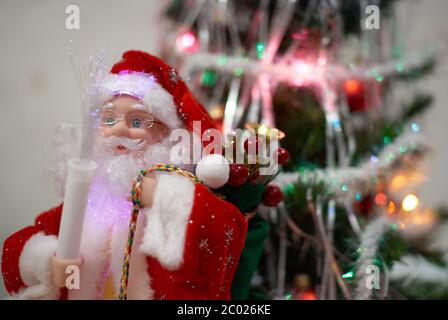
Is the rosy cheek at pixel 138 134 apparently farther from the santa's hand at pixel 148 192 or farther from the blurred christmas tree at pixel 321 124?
the blurred christmas tree at pixel 321 124

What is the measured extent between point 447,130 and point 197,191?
126 cm

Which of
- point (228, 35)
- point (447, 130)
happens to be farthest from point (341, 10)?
point (447, 130)

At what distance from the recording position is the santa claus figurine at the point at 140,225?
58cm

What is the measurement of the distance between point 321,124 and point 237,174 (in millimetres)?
456

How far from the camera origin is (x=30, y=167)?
2.90 feet

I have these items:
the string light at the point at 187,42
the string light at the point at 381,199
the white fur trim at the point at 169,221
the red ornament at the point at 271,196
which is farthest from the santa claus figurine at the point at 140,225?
the string light at the point at 381,199

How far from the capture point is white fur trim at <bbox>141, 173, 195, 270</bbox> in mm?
564

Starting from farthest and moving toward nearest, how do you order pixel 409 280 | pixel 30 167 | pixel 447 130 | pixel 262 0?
1. pixel 447 130
2. pixel 262 0
3. pixel 409 280
4. pixel 30 167

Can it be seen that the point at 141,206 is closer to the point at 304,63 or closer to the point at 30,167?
the point at 30,167

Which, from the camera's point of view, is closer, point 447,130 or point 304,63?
point 304,63

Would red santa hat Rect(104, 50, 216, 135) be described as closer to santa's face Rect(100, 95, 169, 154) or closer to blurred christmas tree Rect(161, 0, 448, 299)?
santa's face Rect(100, 95, 169, 154)

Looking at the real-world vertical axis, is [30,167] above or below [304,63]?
below

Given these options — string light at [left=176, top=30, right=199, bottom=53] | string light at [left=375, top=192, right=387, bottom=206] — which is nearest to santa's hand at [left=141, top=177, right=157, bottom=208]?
string light at [left=176, top=30, right=199, bottom=53]

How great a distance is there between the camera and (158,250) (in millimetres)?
570
